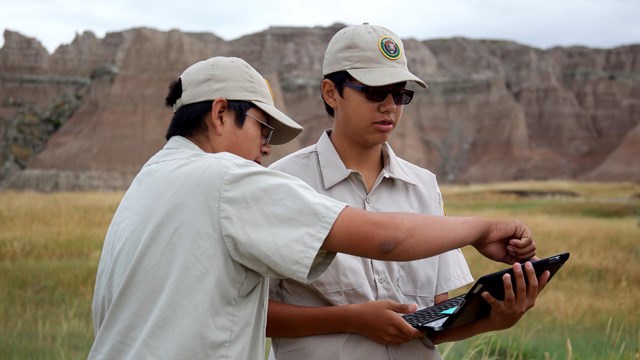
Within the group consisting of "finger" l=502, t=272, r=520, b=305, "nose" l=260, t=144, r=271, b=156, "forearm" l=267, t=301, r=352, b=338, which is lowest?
"forearm" l=267, t=301, r=352, b=338

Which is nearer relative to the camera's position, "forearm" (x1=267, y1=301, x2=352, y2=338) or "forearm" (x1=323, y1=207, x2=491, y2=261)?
"forearm" (x1=323, y1=207, x2=491, y2=261)

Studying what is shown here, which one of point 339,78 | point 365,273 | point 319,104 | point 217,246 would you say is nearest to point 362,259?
point 365,273

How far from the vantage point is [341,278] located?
269cm

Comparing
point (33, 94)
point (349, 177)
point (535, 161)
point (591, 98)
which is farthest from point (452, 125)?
point (349, 177)

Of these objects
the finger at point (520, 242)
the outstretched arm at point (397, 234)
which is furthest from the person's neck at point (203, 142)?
the finger at point (520, 242)

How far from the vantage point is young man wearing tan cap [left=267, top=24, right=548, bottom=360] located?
8.66 ft

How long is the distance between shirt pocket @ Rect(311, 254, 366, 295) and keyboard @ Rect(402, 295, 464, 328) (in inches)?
8.1

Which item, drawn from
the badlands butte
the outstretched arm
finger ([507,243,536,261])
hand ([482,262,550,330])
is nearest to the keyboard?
hand ([482,262,550,330])

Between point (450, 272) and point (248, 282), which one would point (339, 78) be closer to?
point (450, 272)

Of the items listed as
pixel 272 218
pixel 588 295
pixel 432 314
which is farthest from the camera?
pixel 588 295

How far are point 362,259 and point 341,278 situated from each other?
10cm

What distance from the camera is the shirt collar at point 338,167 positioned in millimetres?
2861

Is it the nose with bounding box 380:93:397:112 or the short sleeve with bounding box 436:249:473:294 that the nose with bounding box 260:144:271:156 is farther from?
the short sleeve with bounding box 436:249:473:294

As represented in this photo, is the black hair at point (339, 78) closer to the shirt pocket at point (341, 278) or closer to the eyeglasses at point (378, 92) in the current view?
the eyeglasses at point (378, 92)
